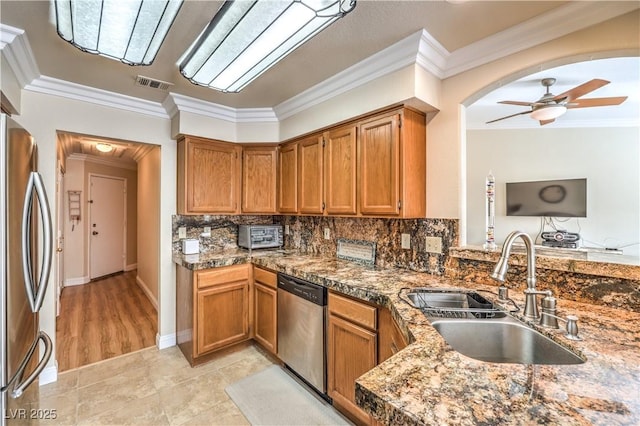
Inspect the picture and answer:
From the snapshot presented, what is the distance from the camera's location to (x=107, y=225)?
593cm

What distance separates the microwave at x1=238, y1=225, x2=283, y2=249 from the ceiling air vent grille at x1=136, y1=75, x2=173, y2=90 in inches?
61.1

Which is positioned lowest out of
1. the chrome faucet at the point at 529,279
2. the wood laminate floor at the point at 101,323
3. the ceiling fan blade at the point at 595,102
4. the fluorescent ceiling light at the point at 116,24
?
the wood laminate floor at the point at 101,323

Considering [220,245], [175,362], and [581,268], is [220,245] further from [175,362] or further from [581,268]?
[581,268]

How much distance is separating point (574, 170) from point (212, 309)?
5820 millimetres

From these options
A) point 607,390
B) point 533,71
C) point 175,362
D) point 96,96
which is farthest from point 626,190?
point 96,96

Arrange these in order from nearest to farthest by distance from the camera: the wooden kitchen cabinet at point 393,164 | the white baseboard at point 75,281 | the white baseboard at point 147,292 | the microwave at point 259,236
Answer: the wooden kitchen cabinet at point 393,164 < the microwave at point 259,236 < the white baseboard at point 147,292 < the white baseboard at point 75,281

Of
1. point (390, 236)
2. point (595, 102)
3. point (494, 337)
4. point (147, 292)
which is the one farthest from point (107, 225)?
point (595, 102)

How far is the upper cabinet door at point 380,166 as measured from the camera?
6.73 ft

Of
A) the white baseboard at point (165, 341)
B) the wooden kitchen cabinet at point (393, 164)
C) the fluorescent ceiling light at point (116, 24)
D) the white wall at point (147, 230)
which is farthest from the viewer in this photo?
the white wall at point (147, 230)

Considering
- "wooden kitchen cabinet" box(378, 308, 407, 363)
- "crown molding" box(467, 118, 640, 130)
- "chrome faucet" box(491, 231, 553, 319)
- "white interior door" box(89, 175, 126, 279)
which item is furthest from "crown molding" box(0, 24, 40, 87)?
"crown molding" box(467, 118, 640, 130)

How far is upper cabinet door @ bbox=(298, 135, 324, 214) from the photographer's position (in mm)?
2672

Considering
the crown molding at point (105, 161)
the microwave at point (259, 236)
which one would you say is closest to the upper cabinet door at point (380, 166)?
the microwave at point (259, 236)

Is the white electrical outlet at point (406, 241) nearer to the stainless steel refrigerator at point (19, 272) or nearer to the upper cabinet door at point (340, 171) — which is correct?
the upper cabinet door at point (340, 171)

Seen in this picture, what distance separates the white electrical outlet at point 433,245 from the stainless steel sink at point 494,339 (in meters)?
0.82
